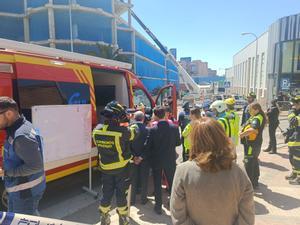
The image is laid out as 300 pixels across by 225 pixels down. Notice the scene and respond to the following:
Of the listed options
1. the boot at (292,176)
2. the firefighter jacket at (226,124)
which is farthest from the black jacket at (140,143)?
the boot at (292,176)

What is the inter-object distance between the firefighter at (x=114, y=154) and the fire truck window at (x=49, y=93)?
4.15 feet

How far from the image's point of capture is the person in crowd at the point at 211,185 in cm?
179

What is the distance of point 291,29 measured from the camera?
2817 centimetres

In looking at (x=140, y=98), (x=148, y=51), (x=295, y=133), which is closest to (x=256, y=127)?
(x=295, y=133)

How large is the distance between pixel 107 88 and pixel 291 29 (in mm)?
28128

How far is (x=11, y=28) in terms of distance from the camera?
3694 centimetres

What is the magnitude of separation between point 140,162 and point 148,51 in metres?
49.0

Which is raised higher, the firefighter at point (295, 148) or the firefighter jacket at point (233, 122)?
the firefighter jacket at point (233, 122)

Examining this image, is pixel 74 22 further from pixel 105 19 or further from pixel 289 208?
pixel 289 208

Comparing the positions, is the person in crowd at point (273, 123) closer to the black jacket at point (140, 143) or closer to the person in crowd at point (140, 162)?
the person in crowd at point (140, 162)

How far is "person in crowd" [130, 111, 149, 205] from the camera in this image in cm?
430

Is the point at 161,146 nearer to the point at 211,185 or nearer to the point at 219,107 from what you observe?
the point at 219,107

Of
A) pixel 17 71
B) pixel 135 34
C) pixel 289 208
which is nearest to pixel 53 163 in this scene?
pixel 17 71

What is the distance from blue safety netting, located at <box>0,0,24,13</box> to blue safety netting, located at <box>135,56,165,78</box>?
60.9 ft
